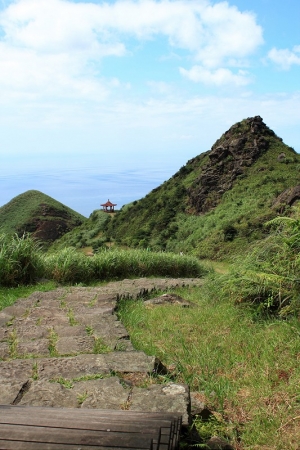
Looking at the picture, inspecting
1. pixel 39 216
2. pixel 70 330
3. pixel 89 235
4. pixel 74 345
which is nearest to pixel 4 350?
pixel 74 345

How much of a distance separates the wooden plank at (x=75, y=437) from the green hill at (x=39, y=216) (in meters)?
34.8

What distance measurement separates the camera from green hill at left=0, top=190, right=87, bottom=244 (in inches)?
1471

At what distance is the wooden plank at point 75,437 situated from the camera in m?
1.60

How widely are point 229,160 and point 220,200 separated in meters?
3.66

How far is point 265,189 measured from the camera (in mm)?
23578

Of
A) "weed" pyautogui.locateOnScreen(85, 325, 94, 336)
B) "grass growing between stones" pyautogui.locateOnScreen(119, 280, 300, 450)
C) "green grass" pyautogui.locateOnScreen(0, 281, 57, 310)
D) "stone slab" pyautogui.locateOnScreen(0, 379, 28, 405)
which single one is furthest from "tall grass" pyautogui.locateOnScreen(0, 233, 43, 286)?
"stone slab" pyautogui.locateOnScreen(0, 379, 28, 405)

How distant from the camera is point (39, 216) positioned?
1539 inches

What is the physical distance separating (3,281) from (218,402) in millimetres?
4970

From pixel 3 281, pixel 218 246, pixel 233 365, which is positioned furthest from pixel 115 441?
pixel 218 246

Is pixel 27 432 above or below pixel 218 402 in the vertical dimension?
above

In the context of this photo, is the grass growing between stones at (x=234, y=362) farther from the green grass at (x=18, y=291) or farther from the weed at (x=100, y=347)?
the green grass at (x=18, y=291)

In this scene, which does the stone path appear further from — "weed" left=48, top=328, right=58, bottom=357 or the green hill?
the green hill

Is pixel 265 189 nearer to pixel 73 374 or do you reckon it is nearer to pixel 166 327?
pixel 166 327

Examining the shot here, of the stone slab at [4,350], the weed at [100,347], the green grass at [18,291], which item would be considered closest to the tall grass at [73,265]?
the green grass at [18,291]
